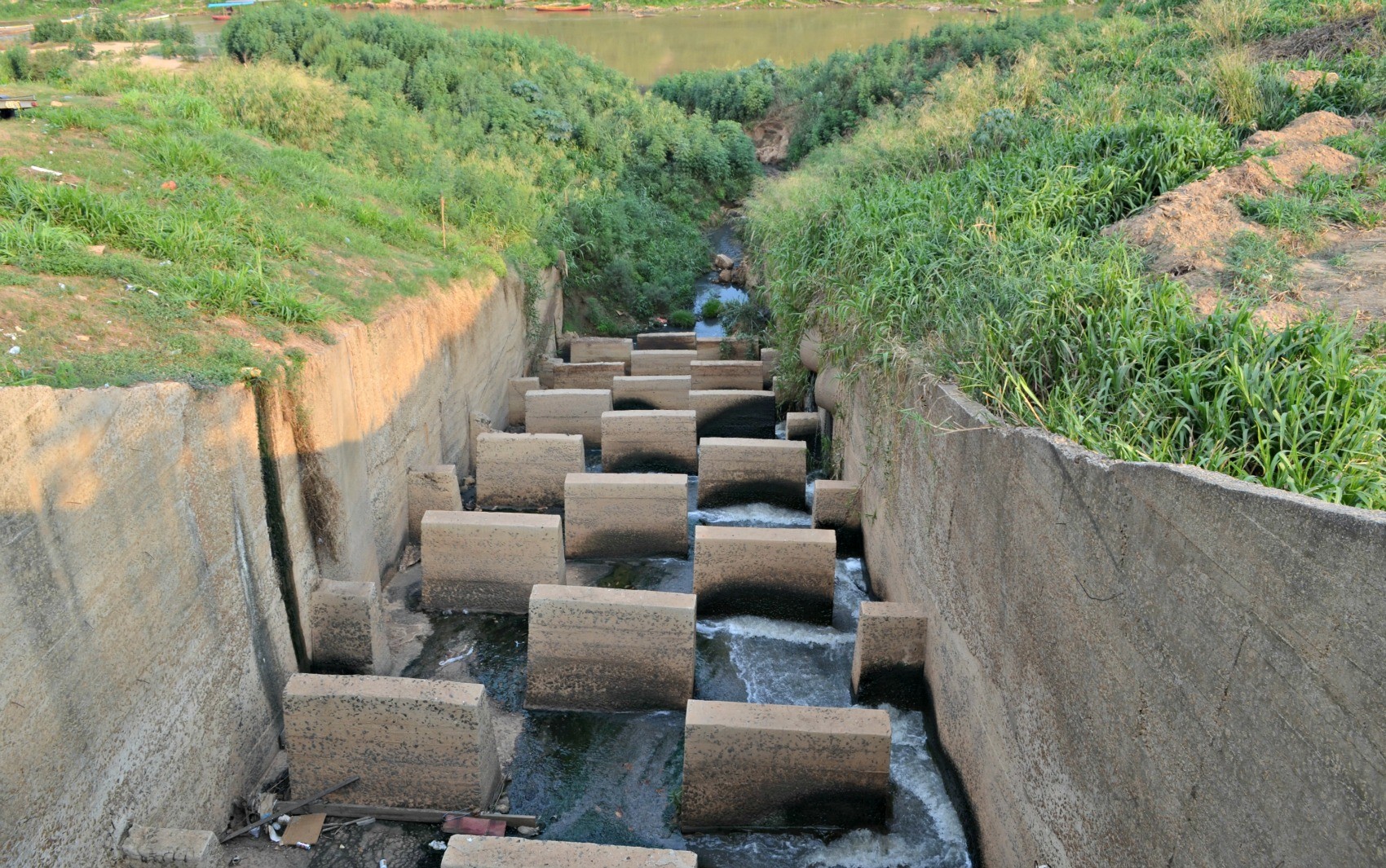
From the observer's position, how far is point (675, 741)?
272 inches

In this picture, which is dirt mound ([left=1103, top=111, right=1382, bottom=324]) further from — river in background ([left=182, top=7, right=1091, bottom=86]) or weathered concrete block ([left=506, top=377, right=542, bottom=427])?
river in background ([left=182, top=7, right=1091, bottom=86])

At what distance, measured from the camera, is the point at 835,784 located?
5902 mm

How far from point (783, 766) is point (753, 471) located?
4491 millimetres

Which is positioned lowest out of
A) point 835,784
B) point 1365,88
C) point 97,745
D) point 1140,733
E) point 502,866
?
point 835,784

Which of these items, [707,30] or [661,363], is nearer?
[661,363]

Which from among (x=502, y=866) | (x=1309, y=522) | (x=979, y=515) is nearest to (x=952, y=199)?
(x=979, y=515)

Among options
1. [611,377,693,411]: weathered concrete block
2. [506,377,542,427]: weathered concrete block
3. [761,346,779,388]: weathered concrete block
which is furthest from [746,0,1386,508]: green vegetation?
[506,377,542,427]: weathered concrete block

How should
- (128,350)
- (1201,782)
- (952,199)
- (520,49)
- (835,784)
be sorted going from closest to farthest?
(1201,782), (835,784), (128,350), (952,199), (520,49)

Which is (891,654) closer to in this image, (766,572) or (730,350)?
(766,572)

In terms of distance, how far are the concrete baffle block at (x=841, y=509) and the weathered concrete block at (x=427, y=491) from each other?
149 inches

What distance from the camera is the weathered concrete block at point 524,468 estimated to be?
9.98 metres

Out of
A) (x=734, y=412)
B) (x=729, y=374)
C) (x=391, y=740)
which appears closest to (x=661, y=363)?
(x=729, y=374)

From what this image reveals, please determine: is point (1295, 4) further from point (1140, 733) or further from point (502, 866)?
point (502, 866)

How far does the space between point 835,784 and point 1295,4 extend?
14.0m
